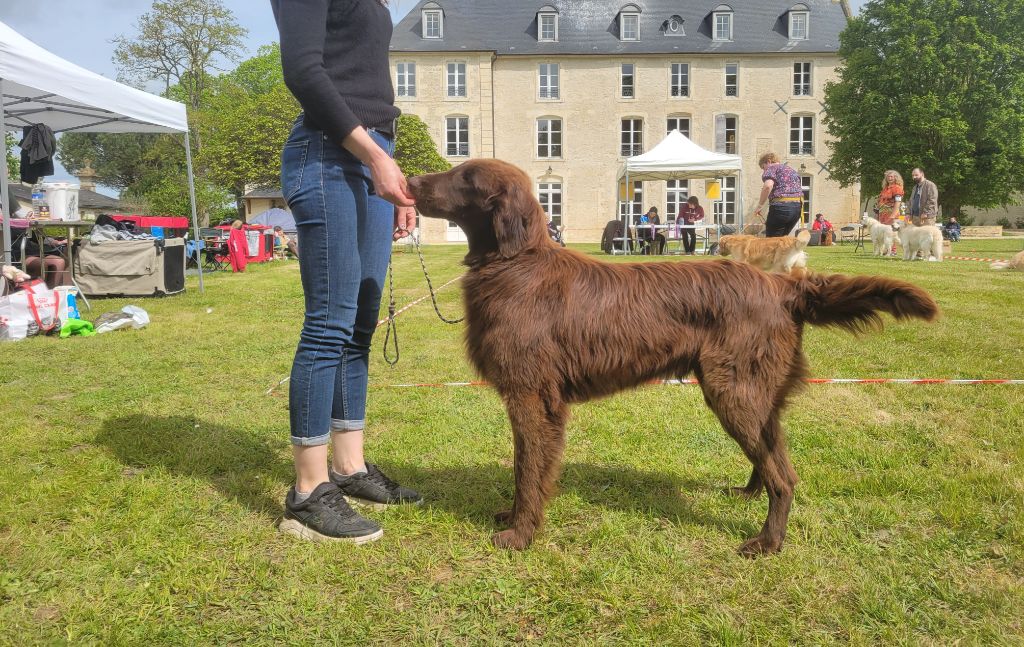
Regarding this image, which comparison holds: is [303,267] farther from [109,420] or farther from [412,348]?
[412,348]

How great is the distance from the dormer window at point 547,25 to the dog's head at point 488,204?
38389mm

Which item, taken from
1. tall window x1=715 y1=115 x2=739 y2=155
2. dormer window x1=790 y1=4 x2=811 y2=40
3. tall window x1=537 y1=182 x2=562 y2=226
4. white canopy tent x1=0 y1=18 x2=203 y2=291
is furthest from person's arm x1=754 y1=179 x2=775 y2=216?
dormer window x1=790 y1=4 x2=811 y2=40

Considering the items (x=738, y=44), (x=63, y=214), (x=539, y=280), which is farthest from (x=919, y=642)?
(x=738, y=44)

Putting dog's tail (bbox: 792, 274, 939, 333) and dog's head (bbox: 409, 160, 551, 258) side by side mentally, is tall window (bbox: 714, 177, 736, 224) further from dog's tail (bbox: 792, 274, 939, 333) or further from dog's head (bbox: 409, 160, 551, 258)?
dog's head (bbox: 409, 160, 551, 258)

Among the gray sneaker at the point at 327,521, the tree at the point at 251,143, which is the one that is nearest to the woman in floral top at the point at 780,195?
the gray sneaker at the point at 327,521

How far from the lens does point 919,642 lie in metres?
1.93

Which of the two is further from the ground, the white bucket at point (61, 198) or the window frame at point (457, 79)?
the window frame at point (457, 79)

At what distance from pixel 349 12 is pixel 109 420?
3.07 metres

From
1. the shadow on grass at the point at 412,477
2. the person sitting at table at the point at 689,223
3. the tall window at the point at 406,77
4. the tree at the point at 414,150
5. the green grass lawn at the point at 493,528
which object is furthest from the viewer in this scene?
the tall window at the point at 406,77

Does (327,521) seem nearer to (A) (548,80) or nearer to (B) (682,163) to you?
(B) (682,163)

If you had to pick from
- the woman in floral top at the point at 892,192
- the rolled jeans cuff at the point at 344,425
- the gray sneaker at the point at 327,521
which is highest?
the woman in floral top at the point at 892,192

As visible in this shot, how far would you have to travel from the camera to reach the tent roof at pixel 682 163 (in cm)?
1844

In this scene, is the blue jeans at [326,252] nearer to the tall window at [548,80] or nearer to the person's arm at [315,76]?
the person's arm at [315,76]

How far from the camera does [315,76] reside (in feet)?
7.52
